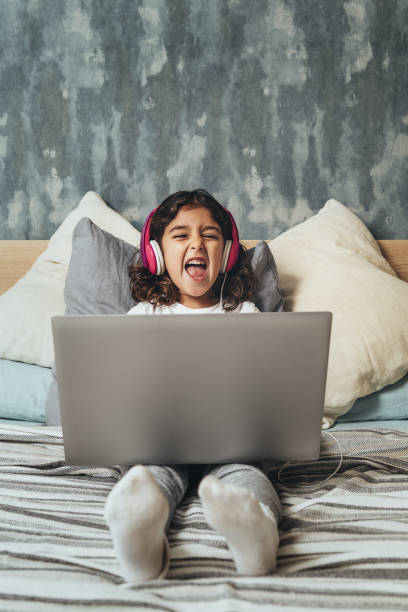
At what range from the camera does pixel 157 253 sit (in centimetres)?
130

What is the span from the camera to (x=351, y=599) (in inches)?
23.1

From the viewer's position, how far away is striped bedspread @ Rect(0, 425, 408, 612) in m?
0.59

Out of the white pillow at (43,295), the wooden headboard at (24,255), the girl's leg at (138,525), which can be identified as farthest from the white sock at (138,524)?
the wooden headboard at (24,255)

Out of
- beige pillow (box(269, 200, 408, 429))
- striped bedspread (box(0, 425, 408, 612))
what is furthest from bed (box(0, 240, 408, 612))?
beige pillow (box(269, 200, 408, 429))

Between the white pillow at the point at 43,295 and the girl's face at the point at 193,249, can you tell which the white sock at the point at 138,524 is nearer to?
the girl's face at the point at 193,249

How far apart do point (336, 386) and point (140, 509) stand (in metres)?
0.82

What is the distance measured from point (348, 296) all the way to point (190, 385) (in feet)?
2.69

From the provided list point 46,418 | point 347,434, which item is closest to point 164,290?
point 46,418

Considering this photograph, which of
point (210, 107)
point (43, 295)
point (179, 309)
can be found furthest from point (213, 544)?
point (210, 107)

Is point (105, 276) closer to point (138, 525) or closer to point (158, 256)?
point (158, 256)

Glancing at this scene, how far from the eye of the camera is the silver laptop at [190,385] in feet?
2.41

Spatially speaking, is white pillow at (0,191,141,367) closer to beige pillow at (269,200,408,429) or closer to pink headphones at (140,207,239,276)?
pink headphones at (140,207,239,276)

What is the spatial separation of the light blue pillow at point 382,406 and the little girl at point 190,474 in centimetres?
42

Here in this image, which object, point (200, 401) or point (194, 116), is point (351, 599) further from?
point (194, 116)
